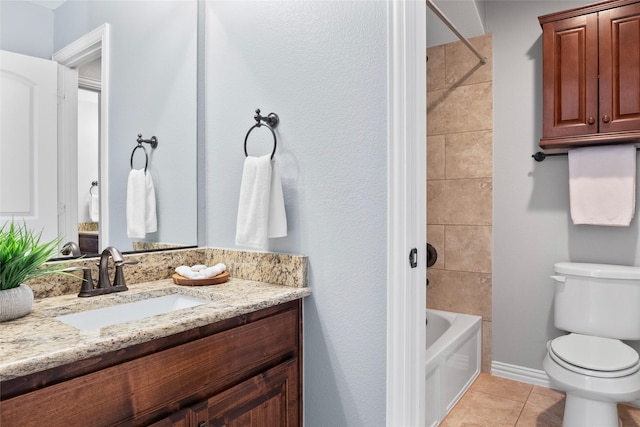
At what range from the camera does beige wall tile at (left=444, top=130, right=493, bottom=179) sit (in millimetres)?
2592

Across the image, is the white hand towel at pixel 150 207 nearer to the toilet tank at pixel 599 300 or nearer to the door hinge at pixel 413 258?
the door hinge at pixel 413 258

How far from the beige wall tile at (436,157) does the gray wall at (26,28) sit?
2.23 m

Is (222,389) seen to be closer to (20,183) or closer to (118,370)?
(118,370)

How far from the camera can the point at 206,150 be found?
5.61 feet

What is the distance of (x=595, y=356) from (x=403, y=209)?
4.37 ft

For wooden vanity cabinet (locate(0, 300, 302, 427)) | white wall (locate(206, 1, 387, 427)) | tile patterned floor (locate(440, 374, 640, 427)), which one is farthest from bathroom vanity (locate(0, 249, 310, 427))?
tile patterned floor (locate(440, 374, 640, 427))

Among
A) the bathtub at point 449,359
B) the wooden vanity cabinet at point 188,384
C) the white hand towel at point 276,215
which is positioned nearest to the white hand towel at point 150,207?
the white hand towel at point 276,215

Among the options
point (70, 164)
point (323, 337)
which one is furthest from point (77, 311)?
point (323, 337)

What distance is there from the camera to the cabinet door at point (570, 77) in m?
2.10

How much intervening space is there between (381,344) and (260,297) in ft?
1.34

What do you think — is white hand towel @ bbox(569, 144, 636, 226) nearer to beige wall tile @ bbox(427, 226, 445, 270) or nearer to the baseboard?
beige wall tile @ bbox(427, 226, 445, 270)

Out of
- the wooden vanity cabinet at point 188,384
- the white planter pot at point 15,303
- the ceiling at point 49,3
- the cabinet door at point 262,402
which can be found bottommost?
the cabinet door at point 262,402

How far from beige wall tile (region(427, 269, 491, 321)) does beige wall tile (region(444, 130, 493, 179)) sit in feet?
2.21

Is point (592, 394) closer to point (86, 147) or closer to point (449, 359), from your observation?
point (449, 359)
